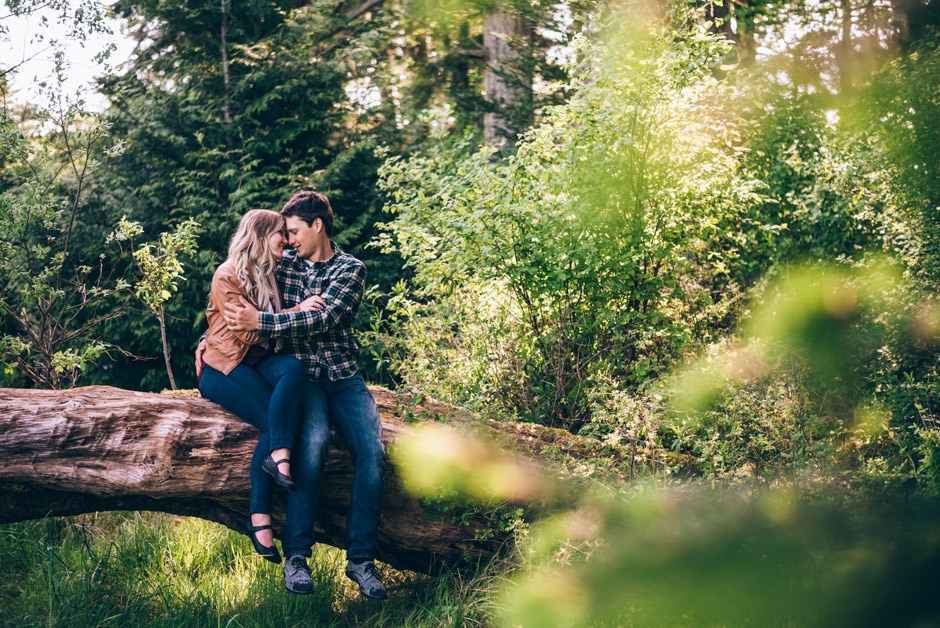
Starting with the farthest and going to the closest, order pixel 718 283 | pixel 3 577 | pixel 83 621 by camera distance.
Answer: pixel 718 283 → pixel 3 577 → pixel 83 621

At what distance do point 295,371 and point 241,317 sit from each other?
13.7 inches

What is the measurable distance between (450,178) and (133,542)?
3.09 meters

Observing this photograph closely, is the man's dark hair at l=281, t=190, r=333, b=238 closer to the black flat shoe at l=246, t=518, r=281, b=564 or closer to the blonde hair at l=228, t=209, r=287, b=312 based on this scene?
the blonde hair at l=228, t=209, r=287, b=312

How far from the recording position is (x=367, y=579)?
10.7 feet

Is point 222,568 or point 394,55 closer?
A: point 222,568

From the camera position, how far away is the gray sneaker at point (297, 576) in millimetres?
3117

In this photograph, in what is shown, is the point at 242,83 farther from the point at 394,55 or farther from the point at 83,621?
the point at 83,621

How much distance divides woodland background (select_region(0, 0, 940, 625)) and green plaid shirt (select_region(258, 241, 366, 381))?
805mm

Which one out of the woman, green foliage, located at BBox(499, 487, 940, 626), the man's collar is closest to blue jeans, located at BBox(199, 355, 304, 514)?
the woman

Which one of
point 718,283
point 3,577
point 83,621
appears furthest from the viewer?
point 718,283

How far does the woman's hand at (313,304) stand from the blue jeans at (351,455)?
0.36 meters

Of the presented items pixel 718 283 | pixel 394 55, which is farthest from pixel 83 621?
pixel 394 55

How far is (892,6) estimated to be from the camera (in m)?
0.89

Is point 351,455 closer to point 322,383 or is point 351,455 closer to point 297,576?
point 322,383
